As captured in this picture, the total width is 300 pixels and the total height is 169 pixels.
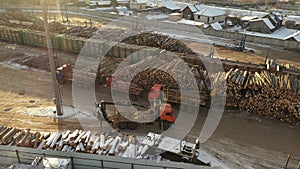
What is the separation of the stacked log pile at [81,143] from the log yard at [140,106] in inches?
2.3

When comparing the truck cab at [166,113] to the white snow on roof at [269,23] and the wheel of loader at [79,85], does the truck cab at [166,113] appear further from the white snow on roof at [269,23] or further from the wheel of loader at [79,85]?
the white snow on roof at [269,23]

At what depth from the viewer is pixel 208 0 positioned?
274 ft

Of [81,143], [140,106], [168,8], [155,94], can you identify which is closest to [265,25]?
[168,8]

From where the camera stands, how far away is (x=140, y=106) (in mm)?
18266

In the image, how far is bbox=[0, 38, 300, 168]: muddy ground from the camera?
15.9 metres

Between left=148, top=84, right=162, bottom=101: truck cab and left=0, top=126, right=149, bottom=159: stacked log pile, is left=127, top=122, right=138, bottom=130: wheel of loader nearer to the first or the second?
left=0, top=126, right=149, bottom=159: stacked log pile

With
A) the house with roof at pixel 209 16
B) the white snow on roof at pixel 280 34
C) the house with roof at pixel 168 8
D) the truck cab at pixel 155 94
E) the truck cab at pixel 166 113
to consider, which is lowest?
the truck cab at pixel 166 113

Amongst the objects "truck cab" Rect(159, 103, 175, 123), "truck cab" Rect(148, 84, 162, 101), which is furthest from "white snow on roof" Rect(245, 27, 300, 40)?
"truck cab" Rect(159, 103, 175, 123)

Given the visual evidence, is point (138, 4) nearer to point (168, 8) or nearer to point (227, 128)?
point (168, 8)

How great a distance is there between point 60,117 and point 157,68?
911 centimetres

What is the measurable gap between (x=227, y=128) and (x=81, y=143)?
990 centimetres

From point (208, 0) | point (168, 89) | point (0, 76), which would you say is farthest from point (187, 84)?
point (208, 0)

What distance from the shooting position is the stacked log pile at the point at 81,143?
14.7 meters

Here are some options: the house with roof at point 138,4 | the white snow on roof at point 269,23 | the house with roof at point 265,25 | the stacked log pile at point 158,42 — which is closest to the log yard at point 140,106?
the stacked log pile at point 158,42
